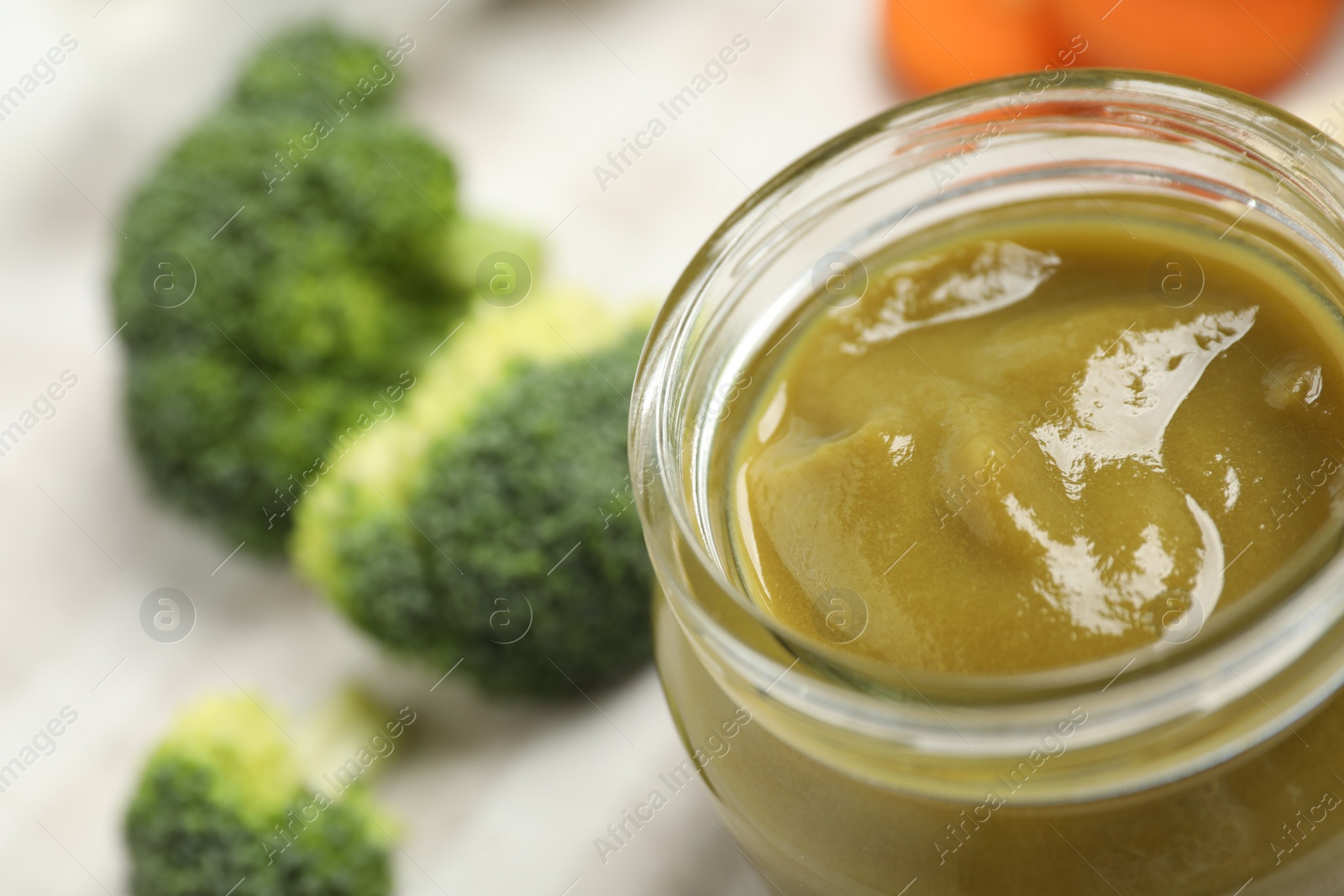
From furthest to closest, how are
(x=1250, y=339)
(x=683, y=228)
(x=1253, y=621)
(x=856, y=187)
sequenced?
(x=683, y=228) → (x=856, y=187) → (x=1250, y=339) → (x=1253, y=621)

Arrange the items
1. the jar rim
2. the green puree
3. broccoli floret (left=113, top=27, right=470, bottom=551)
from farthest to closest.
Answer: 1. broccoli floret (left=113, top=27, right=470, bottom=551)
2. the green puree
3. the jar rim

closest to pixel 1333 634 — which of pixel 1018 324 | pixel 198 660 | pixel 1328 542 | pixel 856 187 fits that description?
pixel 1328 542

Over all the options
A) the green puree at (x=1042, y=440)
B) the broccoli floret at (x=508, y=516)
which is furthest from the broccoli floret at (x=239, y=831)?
the green puree at (x=1042, y=440)

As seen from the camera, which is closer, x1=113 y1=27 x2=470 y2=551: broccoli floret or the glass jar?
the glass jar

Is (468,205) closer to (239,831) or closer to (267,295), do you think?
(267,295)

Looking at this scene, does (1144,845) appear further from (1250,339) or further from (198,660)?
(198,660)

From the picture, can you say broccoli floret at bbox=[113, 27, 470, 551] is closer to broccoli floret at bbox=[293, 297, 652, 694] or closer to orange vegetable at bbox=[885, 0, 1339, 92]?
broccoli floret at bbox=[293, 297, 652, 694]

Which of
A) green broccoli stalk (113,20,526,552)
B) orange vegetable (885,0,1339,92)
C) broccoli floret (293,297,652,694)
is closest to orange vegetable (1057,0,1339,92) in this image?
orange vegetable (885,0,1339,92)
